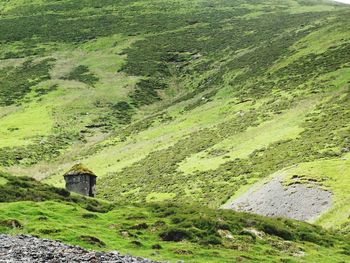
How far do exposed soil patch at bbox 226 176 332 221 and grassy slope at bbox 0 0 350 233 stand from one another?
149 centimetres

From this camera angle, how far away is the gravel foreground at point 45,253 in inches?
813

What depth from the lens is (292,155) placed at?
6319 cm

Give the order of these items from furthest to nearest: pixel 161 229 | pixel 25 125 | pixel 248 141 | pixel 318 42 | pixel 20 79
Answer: pixel 20 79 → pixel 318 42 → pixel 25 125 → pixel 248 141 → pixel 161 229

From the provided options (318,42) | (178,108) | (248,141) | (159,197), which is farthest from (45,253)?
(318,42)

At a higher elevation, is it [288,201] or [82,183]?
[82,183]

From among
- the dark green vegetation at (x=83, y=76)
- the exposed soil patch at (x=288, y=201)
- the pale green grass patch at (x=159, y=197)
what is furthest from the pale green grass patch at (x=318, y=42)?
the exposed soil patch at (x=288, y=201)

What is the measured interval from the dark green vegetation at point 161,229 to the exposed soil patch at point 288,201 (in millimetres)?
6611

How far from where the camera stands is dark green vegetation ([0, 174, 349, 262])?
27.0 metres

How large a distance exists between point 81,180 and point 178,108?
66.8m

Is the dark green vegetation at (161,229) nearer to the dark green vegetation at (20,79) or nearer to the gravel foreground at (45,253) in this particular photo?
the gravel foreground at (45,253)

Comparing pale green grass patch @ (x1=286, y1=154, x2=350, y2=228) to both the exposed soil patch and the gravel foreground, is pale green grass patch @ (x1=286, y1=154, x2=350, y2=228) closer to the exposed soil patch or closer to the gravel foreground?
the exposed soil patch

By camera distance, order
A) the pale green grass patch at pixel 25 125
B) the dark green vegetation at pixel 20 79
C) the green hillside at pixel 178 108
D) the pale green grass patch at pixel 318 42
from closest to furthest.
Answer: the green hillside at pixel 178 108
the pale green grass patch at pixel 25 125
the pale green grass patch at pixel 318 42
the dark green vegetation at pixel 20 79

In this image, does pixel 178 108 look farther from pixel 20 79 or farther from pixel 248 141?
pixel 20 79

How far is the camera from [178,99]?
413 feet
